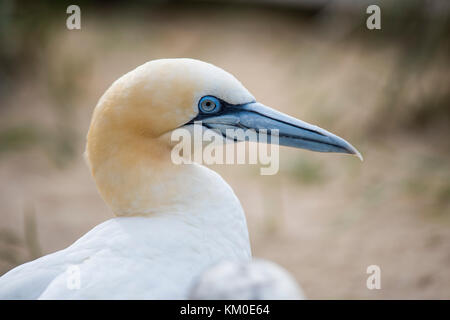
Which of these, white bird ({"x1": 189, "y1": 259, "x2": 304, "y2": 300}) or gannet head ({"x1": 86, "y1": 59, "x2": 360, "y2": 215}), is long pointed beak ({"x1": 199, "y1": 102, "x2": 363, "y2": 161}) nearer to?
gannet head ({"x1": 86, "y1": 59, "x2": 360, "y2": 215})

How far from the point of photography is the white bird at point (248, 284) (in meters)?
1.55

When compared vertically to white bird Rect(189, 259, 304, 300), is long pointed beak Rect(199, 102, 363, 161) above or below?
above

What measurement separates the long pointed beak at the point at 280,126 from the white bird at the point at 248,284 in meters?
0.73

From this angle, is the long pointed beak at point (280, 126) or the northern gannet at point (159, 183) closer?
the northern gannet at point (159, 183)

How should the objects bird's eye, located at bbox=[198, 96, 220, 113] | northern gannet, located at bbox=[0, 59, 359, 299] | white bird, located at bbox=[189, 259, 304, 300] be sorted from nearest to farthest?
white bird, located at bbox=[189, 259, 304, 300], northern gannet, located at bbox=[0, 59, 359, 299], bird's eye, located at bbox=[198, 96, 220, 113]

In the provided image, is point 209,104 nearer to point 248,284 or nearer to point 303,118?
point 248,284

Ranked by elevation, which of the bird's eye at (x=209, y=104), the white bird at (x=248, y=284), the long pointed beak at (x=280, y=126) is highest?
the bird's eye at (x=209, y=104)

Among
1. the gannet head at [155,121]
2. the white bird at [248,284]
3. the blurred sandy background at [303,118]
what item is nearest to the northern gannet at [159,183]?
the gannet head at [155,121]

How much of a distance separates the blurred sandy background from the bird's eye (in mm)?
1577

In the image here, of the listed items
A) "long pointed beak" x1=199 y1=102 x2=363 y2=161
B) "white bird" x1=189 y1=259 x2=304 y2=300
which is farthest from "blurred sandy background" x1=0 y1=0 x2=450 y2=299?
"white bird" x1=189 y1=259 x2=304 y2=300

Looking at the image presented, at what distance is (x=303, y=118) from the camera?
18.4 feet

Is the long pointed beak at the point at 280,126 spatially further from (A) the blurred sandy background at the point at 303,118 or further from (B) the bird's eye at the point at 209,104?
(A) the blurred sandy background at the point at 303,118

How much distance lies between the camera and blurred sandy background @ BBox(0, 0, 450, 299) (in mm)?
3836
